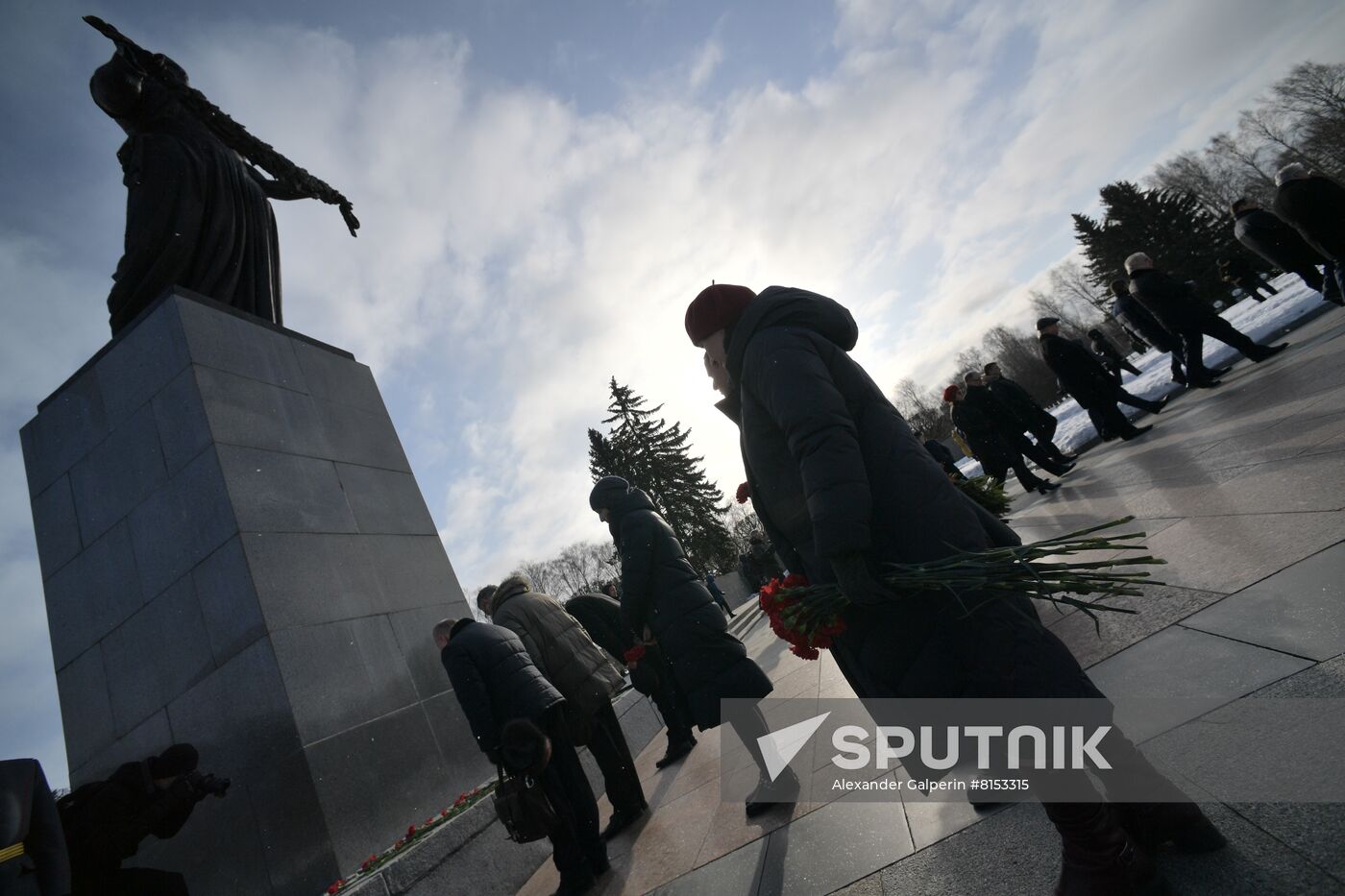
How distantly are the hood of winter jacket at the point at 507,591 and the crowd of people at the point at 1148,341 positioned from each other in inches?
230

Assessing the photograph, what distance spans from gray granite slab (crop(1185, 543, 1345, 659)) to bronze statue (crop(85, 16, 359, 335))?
26.7ft

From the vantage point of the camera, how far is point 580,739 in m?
4.21

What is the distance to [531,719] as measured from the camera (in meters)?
3.62

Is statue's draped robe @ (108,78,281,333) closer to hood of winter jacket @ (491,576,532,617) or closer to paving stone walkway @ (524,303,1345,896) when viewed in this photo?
hood of winter jacket @ (491,576,532,617)

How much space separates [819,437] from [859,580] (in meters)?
0.44

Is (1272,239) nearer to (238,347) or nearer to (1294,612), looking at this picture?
(1294,612)

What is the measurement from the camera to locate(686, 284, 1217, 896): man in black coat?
5.50 feet

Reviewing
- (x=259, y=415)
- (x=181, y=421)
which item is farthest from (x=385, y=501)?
(x=181, y=421)

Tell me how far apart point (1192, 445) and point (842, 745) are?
4.96 m

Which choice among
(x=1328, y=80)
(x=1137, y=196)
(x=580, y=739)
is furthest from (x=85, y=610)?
(x=1328, y=80)

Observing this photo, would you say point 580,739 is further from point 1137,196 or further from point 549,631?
point 1137,196

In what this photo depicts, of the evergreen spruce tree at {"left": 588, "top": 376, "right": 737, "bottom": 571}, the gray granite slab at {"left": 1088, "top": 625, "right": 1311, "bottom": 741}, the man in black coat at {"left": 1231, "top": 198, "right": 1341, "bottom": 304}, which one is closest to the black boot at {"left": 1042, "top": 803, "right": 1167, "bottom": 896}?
the gray granite slab at {"left": 1088, "top": 625, "right": 1311, "bottom": 741}

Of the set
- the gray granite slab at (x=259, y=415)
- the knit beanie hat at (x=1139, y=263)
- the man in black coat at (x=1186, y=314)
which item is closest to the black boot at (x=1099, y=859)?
the gray granite slab at (x=259, y=415)

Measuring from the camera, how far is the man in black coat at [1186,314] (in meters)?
8.23
